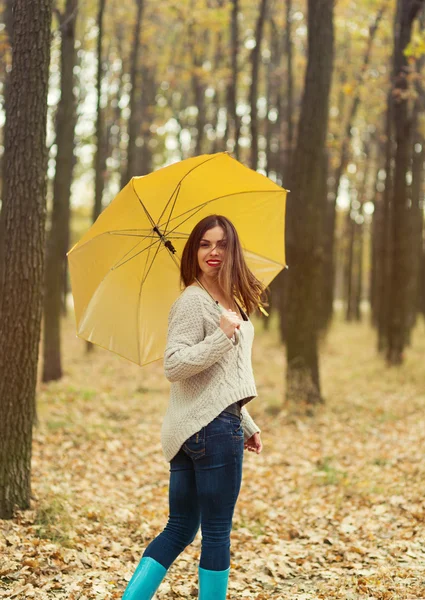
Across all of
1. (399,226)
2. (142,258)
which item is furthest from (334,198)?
(142,258)

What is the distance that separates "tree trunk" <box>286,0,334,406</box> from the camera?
1055cm

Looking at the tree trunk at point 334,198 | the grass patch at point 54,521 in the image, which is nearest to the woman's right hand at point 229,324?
the grass patch at point 54,521

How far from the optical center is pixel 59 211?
12.5 meters

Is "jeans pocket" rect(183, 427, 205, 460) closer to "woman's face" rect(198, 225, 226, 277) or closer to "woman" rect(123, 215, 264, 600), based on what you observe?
"woman" rect(123, 215, 264, 600)

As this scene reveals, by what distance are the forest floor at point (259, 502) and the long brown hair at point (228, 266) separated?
7.65 feet

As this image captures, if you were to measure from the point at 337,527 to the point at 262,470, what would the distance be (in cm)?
203

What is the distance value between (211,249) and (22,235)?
2.38 meters

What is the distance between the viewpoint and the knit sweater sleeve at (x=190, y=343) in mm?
3197

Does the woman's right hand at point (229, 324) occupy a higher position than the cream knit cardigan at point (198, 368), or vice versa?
the woman's right hand at point (229, 324)

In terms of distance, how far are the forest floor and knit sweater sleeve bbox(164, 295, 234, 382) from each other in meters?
2.06

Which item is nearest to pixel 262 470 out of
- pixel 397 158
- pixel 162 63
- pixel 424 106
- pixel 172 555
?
pixel 172 555

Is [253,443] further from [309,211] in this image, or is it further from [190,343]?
[309,211]

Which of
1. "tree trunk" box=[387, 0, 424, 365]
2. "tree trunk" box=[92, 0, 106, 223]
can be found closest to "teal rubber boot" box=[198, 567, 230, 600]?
"tree trunk" box=[387, 0, 424, 365]

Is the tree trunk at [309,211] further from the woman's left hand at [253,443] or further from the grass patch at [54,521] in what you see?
the woman's left hand at [253,443]
